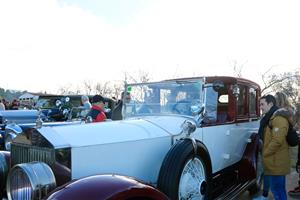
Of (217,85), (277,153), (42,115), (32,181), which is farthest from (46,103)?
(32,181)

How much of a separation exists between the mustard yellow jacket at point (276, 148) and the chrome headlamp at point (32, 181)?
288 centimetres

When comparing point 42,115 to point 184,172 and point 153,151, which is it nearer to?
point 153,151

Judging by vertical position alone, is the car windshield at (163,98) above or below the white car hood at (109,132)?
above

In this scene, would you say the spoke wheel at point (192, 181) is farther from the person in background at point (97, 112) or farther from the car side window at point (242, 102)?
the person in background at point (97, 112)

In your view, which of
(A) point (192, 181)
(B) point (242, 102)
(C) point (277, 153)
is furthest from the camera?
(B) point (242, 102)

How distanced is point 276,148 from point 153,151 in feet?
5.93

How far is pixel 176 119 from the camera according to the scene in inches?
161

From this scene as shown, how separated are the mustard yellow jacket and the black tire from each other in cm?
104

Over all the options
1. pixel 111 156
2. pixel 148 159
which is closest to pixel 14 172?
pixel 111 156

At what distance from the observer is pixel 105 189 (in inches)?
94.5

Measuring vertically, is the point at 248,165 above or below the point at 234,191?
above

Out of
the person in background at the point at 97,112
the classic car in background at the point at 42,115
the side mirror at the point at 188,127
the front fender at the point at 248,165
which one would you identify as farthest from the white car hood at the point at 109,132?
the classic car in background at the point at 42,115

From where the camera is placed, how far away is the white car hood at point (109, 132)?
9.82ft

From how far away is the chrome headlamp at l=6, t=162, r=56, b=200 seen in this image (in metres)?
2.58
